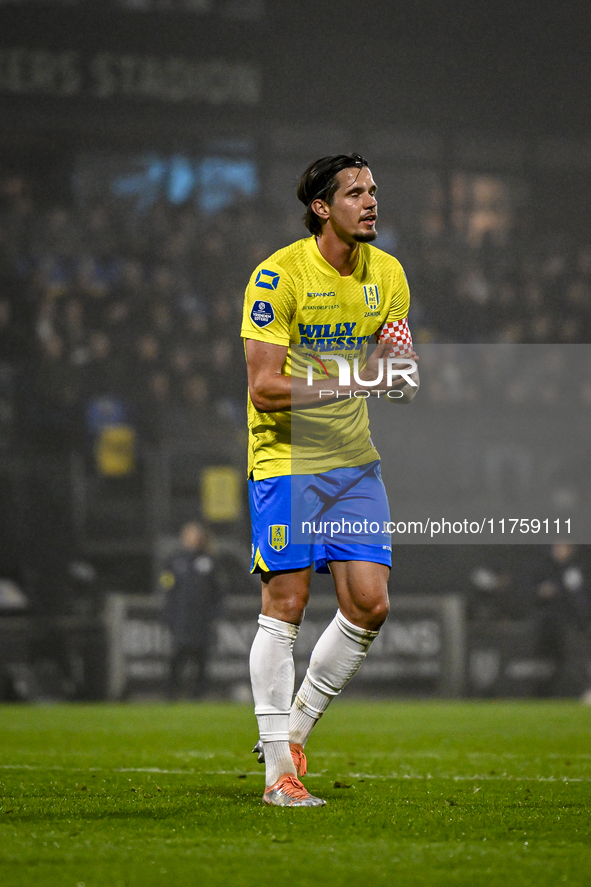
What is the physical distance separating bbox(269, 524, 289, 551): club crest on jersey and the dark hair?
1.26 m

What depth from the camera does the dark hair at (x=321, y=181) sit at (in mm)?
4801

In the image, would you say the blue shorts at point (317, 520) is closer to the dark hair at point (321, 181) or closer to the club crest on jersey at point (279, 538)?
the club crest on jersey at point (279, 538)

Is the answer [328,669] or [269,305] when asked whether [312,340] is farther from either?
[328,669]

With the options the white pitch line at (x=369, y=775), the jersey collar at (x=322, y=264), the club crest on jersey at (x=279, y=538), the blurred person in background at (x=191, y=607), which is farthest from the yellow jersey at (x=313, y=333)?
the blurred person in background at (x=191, y=607)

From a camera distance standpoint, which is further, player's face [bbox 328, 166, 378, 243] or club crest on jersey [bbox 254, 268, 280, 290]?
player's face [bbox 328, 166, 378, 243]

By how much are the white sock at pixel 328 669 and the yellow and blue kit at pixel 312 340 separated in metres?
0.33

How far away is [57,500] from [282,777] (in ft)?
33.1

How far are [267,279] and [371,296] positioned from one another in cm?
49

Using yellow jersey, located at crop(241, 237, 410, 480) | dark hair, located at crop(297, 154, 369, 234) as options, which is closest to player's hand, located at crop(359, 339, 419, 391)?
yellow jersey, located at crop(241, 237, 410, 480)

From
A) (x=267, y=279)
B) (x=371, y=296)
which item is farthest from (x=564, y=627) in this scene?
(x=267, y=279)

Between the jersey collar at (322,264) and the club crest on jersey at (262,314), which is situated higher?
the jersey collar at (322,264)

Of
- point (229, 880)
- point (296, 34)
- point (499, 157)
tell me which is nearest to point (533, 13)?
point (499, 157)

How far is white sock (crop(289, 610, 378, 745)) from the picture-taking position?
4785 millimetres

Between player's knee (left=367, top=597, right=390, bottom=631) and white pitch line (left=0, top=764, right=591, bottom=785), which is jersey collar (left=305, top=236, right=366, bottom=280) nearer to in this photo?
player's knee (left=367, top=597, right=390, bottom=631)
